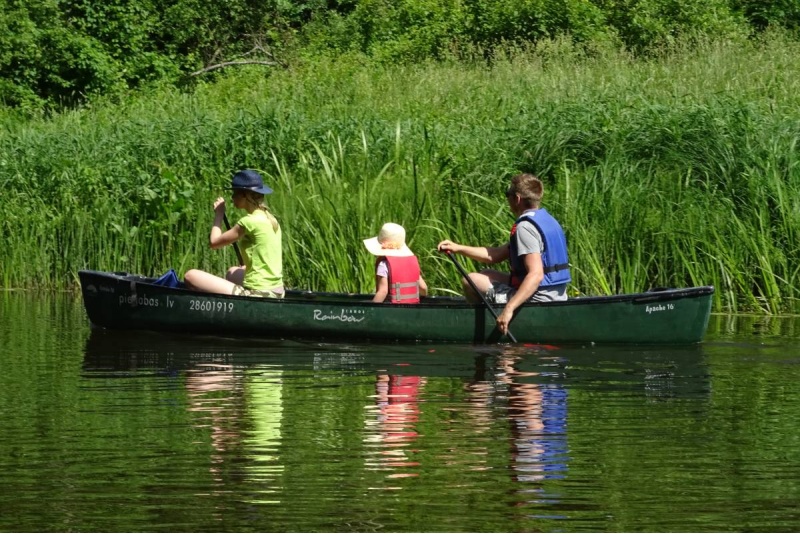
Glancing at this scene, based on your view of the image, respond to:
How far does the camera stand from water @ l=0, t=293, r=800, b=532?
17.2ft

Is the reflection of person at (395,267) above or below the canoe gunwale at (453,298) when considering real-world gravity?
above

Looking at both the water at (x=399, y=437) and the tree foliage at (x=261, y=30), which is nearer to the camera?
the water at (x=399, y=437)

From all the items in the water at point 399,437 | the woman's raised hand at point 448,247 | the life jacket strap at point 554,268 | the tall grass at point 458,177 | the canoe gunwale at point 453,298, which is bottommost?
the water at point 399,437

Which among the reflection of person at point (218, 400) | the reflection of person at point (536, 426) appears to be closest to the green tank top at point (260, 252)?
the reflection of person at point (218, 400)

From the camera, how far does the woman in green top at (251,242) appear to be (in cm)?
1037

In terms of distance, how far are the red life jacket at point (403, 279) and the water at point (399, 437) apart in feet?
1.47

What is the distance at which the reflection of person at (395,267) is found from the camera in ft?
33.4

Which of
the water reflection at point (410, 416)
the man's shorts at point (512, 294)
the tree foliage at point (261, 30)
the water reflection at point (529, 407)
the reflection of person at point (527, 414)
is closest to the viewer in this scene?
the water reflection at point (410, 416)

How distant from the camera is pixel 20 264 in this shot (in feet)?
46.8

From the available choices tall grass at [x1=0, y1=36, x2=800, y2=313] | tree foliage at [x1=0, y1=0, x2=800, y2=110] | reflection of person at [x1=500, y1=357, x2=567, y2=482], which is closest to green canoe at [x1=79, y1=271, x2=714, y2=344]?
reflection of person at [x1=500, y1=357, x2=567, y2=482]

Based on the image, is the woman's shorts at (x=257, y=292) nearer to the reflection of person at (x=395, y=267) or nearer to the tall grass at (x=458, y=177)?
the reflection of person at (x=395, y=267)

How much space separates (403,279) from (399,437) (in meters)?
3.76

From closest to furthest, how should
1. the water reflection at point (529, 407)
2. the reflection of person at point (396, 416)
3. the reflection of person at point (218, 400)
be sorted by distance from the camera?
the water reflection at point (529, 407) < the reflection of person at point (396, 416) < the reflection of person at point (218, 400)

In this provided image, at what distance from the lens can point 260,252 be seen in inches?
414
